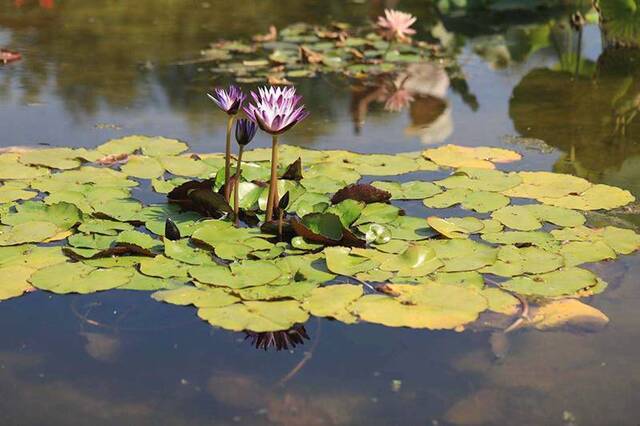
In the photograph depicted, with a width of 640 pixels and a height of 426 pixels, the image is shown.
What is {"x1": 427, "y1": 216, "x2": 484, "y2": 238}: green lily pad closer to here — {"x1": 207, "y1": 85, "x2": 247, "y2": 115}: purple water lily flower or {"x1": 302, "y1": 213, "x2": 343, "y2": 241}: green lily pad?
{"x1": 302, "y1": 213, "x2": 343, "y2": 241}: green lily pad

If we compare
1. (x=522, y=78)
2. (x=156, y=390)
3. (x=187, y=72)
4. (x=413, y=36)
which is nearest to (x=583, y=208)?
(x=156, y=390)

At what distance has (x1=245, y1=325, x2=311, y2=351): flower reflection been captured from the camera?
2109 mm

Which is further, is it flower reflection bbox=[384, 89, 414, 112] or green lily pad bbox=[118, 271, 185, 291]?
flower reflection bbox=[384, 89, 414, 112]

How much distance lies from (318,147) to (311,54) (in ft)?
4.91

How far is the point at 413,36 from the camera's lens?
5770 millimetres

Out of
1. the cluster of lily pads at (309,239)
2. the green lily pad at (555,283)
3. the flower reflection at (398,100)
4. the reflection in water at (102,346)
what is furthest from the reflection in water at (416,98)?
the reflection in water at (102,346)

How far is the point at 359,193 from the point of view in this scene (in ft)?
9.25

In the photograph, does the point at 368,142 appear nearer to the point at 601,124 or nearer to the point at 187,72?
the point at 601,124

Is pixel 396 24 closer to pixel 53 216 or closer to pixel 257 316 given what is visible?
pixel 53 216

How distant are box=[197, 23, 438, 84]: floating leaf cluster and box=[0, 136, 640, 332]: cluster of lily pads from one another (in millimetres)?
1523

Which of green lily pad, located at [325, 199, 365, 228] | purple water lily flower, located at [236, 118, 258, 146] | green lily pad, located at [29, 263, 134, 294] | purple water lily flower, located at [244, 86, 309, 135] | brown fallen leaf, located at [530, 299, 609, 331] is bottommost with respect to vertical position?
green lily pad, located at [29, 263, 134, 294]

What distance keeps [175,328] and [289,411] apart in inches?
17.2

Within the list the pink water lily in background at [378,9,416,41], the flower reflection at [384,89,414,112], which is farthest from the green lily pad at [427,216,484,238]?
the pink water lily in background at [378,9,416,41]

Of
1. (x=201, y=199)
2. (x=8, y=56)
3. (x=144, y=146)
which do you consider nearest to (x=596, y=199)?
(x=201, y=199)
